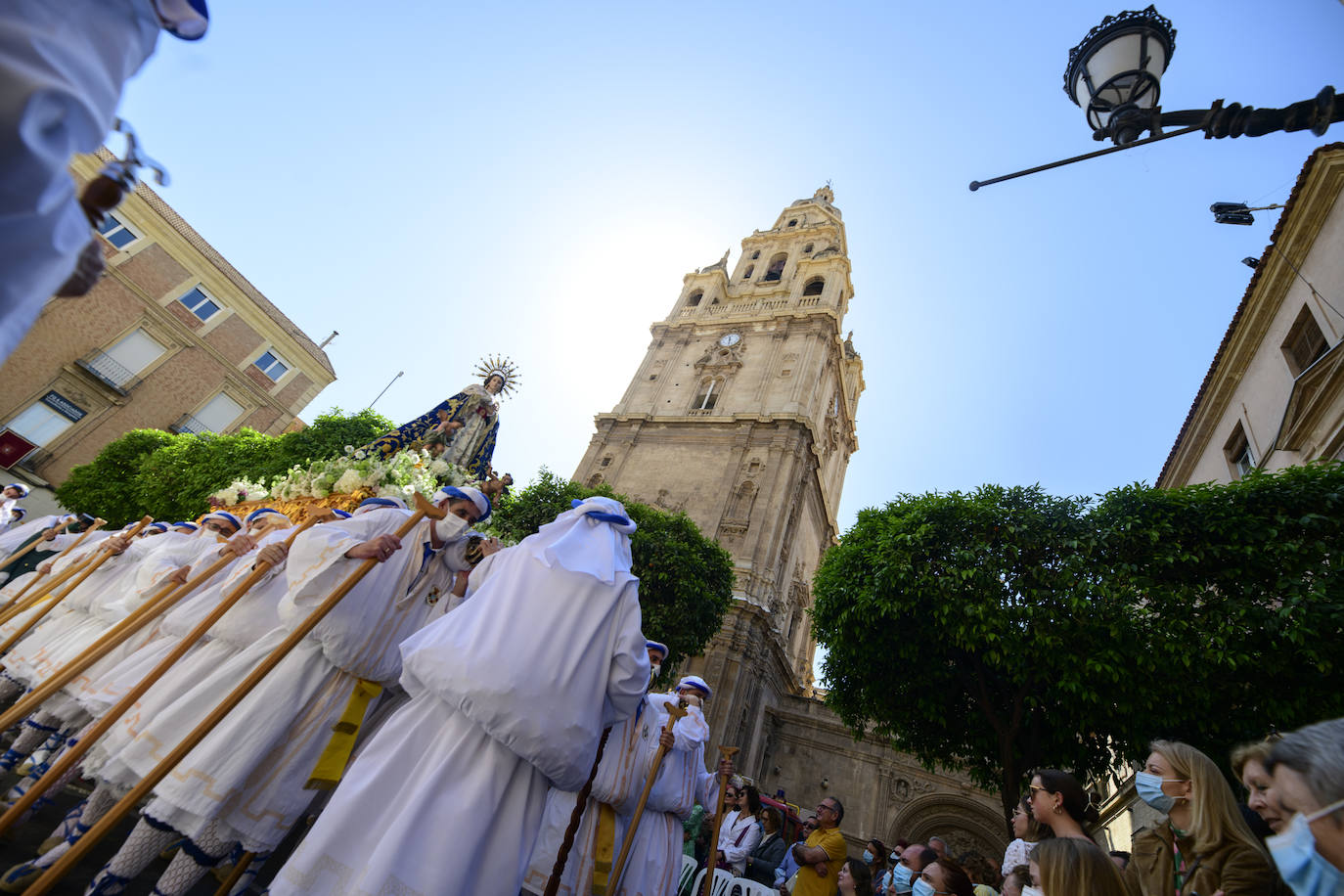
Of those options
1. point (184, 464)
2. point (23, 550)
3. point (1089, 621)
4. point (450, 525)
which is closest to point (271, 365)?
Result: point (184, 464)

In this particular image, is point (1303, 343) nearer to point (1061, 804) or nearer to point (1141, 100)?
point (1141, 100)

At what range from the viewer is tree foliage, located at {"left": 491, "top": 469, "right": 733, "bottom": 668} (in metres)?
16.4

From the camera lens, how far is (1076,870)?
108 inches

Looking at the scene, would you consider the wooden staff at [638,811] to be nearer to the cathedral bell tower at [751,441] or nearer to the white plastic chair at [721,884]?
the white plastic chair at [721,884]

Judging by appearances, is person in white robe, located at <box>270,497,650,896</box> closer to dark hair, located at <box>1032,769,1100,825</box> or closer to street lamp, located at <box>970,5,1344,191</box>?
dark hair, located at <box>1032,769,1100,825</box>

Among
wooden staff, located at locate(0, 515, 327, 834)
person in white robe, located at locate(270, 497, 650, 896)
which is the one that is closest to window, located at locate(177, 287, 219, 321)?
wooden staff, located at locate(0, 515, 327, 834)

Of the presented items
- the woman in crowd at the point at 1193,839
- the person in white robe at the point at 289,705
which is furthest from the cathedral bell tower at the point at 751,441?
the person in white robe at the point at 289,705

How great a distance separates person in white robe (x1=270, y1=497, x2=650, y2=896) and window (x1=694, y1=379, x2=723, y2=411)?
26.2 metres

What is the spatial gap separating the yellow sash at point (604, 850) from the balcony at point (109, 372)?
1221 inches

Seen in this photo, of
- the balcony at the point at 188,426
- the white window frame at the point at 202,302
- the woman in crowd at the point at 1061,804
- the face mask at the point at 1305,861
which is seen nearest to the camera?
the face mask at the point at 1305,861

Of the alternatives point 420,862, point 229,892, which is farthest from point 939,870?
point 229,892

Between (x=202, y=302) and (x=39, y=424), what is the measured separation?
26.6ft

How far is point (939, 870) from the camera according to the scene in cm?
452

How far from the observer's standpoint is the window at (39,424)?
23312 millimetres
